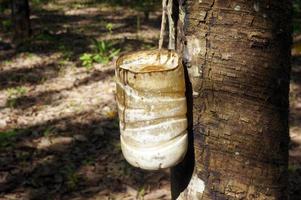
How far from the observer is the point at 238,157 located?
1708 millimetres

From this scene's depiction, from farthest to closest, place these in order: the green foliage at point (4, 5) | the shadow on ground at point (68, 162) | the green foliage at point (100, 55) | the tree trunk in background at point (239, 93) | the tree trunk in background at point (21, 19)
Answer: the green foliage at point (4, 5) → the tree trunk in background at point (21, 19) → the green foliage at point (100, 55) → the shadow on ground at point (68, 162) → the tree trunk in background at point (239, 93)

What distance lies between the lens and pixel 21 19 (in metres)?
8.62

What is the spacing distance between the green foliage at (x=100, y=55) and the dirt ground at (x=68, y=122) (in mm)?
126

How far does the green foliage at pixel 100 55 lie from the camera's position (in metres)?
7.39

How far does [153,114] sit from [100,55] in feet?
19.9

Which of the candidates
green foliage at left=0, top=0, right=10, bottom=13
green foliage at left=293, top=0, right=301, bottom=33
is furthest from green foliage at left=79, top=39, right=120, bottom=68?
green foliage at left=0, top=0, right=10, bottom=13

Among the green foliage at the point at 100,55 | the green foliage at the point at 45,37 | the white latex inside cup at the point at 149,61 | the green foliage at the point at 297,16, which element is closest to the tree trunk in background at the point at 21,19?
the green foliage at the point at 45,37

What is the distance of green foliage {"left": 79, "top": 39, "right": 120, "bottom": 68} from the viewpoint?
7.39 metres

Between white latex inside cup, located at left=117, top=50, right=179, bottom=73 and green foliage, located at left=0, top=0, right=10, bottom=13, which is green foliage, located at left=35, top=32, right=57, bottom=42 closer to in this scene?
green foliage, located at left=0, top=0, right=10, bottom=13

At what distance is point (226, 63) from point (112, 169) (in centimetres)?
309

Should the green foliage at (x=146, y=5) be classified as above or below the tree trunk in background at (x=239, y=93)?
below

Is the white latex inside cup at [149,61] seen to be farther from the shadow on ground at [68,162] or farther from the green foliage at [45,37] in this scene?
the green foliage at [45,37]

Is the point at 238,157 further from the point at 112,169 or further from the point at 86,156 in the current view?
the point at 86,156

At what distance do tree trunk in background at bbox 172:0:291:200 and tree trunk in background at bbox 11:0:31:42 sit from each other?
739 cm
